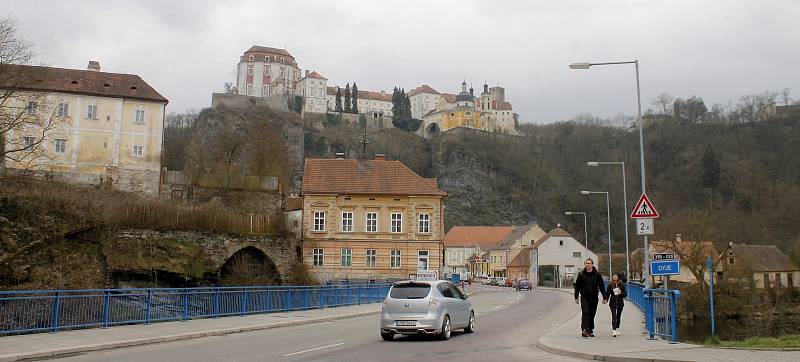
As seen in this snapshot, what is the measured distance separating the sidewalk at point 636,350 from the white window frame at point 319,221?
3659cm

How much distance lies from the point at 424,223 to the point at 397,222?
2177mm

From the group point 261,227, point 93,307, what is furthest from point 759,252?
point 93,307

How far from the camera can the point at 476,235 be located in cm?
12200

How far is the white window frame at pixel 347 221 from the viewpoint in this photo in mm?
53188

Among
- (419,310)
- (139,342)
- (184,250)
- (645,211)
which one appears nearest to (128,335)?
(139,342)

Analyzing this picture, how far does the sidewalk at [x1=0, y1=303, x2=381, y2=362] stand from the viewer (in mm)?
→ 13578

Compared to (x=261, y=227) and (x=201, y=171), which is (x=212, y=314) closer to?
(x=261, y=227)

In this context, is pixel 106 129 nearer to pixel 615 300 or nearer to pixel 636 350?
pixel 615 300

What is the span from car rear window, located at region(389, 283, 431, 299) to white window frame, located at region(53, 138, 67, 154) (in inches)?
2100

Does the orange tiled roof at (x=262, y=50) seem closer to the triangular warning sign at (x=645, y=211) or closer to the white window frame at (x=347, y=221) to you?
the white window frame at (x=347, y=221)

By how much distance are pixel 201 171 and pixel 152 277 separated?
72.1 feet

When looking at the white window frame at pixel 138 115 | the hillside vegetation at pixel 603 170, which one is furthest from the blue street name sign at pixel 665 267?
the hillside vegetation at pixel 603 170

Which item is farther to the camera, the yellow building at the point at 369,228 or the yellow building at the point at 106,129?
the yellow building at the point at 106,129

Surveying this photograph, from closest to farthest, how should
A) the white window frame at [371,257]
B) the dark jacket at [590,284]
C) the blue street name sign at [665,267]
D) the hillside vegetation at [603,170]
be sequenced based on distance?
the blue street name sign at [665,267] < the dark jacket at [590,284] < the white window frame at [371,257] < the hillside vegetation at [603,170]
